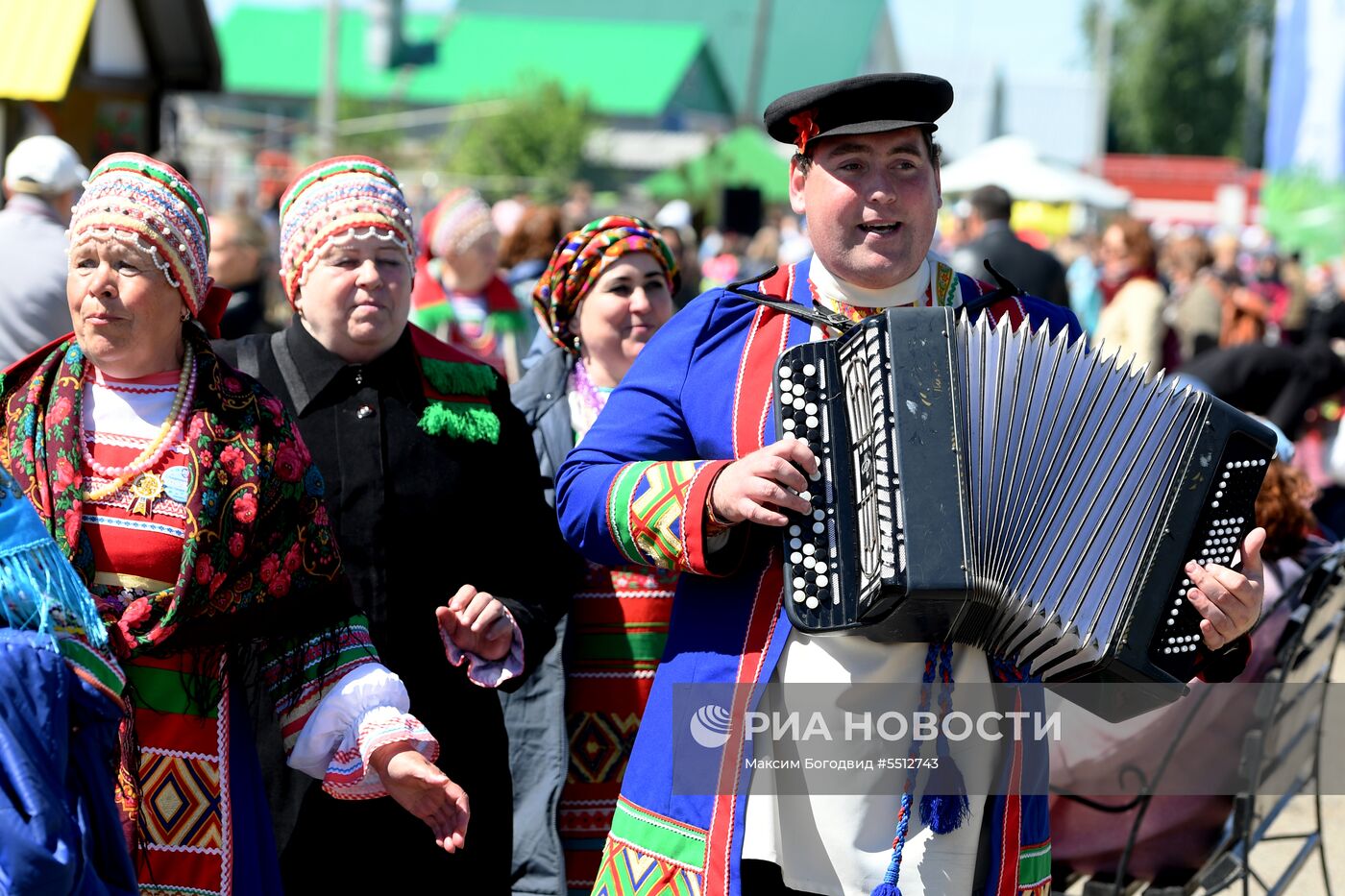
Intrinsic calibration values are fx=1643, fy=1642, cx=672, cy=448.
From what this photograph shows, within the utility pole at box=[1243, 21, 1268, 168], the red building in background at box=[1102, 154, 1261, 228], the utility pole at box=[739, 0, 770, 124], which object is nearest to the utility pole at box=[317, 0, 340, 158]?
the utility pole at box=[739, 0, 770, 124]

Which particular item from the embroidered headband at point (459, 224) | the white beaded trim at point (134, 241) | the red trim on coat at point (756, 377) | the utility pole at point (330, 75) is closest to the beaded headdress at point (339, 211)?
the white beaded trim at point (134, 241)

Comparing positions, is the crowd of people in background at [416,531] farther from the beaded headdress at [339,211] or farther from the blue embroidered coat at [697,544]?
the blue embroidered coat at [697,544]

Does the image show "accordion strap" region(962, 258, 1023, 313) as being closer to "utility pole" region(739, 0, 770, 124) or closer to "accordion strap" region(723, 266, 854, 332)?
"accordion strap" region(723, 266, 854, 332)

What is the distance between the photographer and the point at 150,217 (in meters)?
2.70

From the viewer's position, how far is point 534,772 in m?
3.83

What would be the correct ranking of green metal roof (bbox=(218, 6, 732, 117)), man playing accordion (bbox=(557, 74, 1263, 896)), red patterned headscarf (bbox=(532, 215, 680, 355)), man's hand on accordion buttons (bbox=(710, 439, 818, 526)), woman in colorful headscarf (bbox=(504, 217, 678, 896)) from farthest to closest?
green metal roof (bbox=(218, 6, 732, 117))
red patterned headscarf (bbox=(532, 215, 680, 355))
woman in colorful headscarf (bbox=(504, 217, 678, 896))
man playing accordion (bbox=(557, 74, 1263, 896))
man's hand on accordion buttons (bbox=(710, 439, 818, 526))

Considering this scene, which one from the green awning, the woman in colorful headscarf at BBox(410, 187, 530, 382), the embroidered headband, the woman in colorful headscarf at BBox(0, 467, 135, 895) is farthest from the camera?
the green awning

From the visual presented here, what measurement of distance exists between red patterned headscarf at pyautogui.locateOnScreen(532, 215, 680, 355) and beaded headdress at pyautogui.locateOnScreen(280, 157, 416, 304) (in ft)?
2.74

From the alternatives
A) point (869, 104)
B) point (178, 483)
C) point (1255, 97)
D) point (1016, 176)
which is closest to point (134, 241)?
point (178, 483)

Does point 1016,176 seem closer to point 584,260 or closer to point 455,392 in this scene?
point 584,260

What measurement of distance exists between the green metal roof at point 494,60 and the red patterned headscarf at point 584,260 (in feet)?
167

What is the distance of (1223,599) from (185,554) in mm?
1606

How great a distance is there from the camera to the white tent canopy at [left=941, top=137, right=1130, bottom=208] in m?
14.7

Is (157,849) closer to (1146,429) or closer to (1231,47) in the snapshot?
(1146,429)
